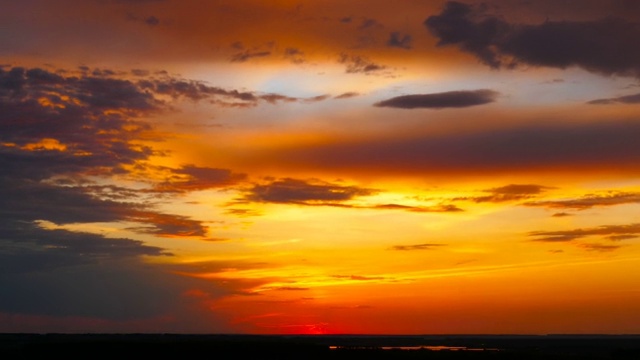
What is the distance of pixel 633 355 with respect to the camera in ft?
308

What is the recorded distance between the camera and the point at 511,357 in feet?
295

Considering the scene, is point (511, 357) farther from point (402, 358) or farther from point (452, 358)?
point (402, 358)

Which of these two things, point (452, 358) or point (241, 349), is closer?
point (452, 358)

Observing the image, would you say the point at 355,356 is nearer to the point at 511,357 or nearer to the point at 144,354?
the point at 511,357

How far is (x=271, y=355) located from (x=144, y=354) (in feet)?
48.1

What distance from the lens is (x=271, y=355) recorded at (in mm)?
94188

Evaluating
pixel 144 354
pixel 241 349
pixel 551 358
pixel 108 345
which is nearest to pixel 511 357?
pixel 551 358

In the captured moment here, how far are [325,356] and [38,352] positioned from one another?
3414cm

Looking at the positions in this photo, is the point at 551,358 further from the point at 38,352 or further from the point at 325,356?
the point at 38,352

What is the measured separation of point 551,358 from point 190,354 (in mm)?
40862

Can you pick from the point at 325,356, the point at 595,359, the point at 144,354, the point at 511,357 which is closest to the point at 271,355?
Result: the point at 325,356

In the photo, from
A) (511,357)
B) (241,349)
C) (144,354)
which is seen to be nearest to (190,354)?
(144,354)

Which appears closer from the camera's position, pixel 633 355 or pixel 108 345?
pixel 633 355

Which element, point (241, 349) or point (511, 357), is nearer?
point (511, 357)
